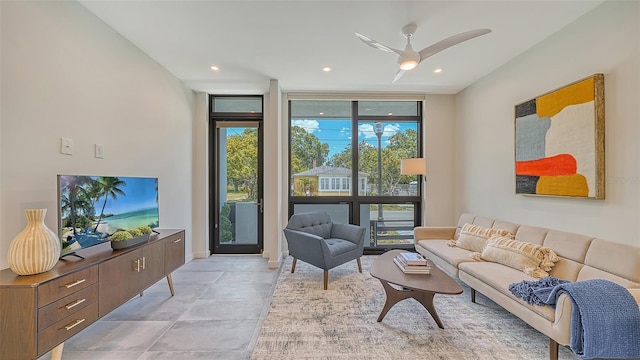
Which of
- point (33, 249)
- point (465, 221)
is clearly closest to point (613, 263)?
point (465, 221)

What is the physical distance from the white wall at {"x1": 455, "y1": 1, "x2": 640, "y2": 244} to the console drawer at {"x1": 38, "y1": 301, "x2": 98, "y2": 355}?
158 inches

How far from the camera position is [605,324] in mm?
1467

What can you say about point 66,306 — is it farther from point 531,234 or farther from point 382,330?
point 531,234

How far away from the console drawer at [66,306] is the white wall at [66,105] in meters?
0.52

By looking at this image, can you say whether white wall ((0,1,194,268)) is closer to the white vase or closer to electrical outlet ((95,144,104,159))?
electrical outlet ((95,144,104,159))

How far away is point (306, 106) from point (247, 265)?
110 inches

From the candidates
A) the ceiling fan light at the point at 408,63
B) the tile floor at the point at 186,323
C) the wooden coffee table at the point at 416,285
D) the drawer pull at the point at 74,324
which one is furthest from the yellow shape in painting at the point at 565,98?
the drawer pull at the point at 74,324

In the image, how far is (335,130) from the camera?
4.34 meters

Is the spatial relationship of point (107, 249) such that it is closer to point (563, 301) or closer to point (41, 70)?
point (41, 70)

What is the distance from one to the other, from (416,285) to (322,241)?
3.87 feet

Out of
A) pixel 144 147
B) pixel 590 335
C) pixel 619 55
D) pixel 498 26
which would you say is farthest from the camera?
pixel 144 147

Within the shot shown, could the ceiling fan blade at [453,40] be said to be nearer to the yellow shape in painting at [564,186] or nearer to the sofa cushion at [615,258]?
the yellow shape in painting at [564,186]

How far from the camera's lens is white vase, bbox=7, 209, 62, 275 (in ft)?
4.73

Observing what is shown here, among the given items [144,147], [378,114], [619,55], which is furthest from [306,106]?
[619,55]
